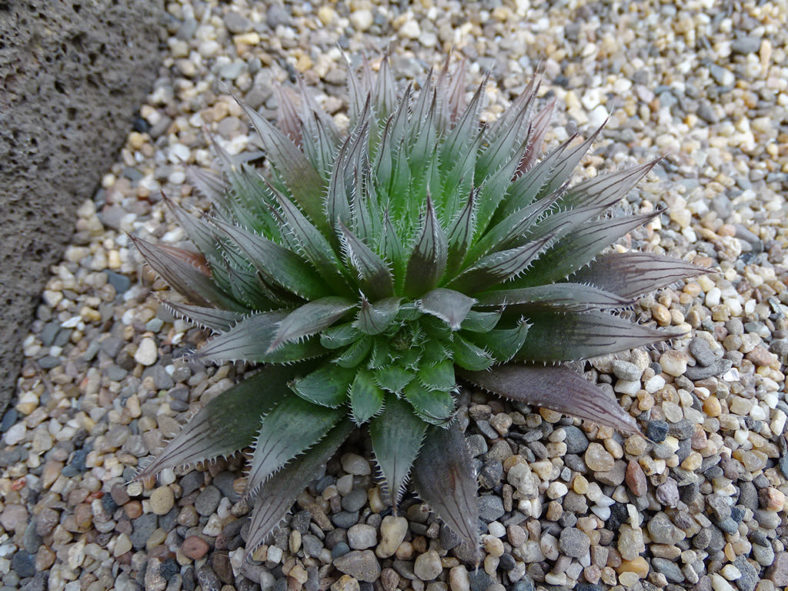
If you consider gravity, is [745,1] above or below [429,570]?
above

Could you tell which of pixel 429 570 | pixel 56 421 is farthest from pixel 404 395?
pixel 56 421

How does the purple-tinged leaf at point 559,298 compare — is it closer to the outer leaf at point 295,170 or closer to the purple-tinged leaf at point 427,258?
the purple-tinged leaf at point 427,258

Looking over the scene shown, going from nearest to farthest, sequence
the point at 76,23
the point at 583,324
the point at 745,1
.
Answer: the point at 583,324
the point at 76,23
the point at 745,1

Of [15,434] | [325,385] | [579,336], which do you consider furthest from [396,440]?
[15,434]

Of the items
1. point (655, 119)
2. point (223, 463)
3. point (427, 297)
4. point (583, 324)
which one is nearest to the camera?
point (427, 297)

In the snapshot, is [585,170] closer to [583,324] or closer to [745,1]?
[583,324]

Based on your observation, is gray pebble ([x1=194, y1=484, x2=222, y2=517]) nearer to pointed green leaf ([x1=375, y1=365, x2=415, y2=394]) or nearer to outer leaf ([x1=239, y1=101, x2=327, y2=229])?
pointed green leaf ([x1=375, y1=365, x2=415, y2=394])

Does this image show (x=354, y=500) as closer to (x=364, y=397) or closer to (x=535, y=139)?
(x=364, y=397)
